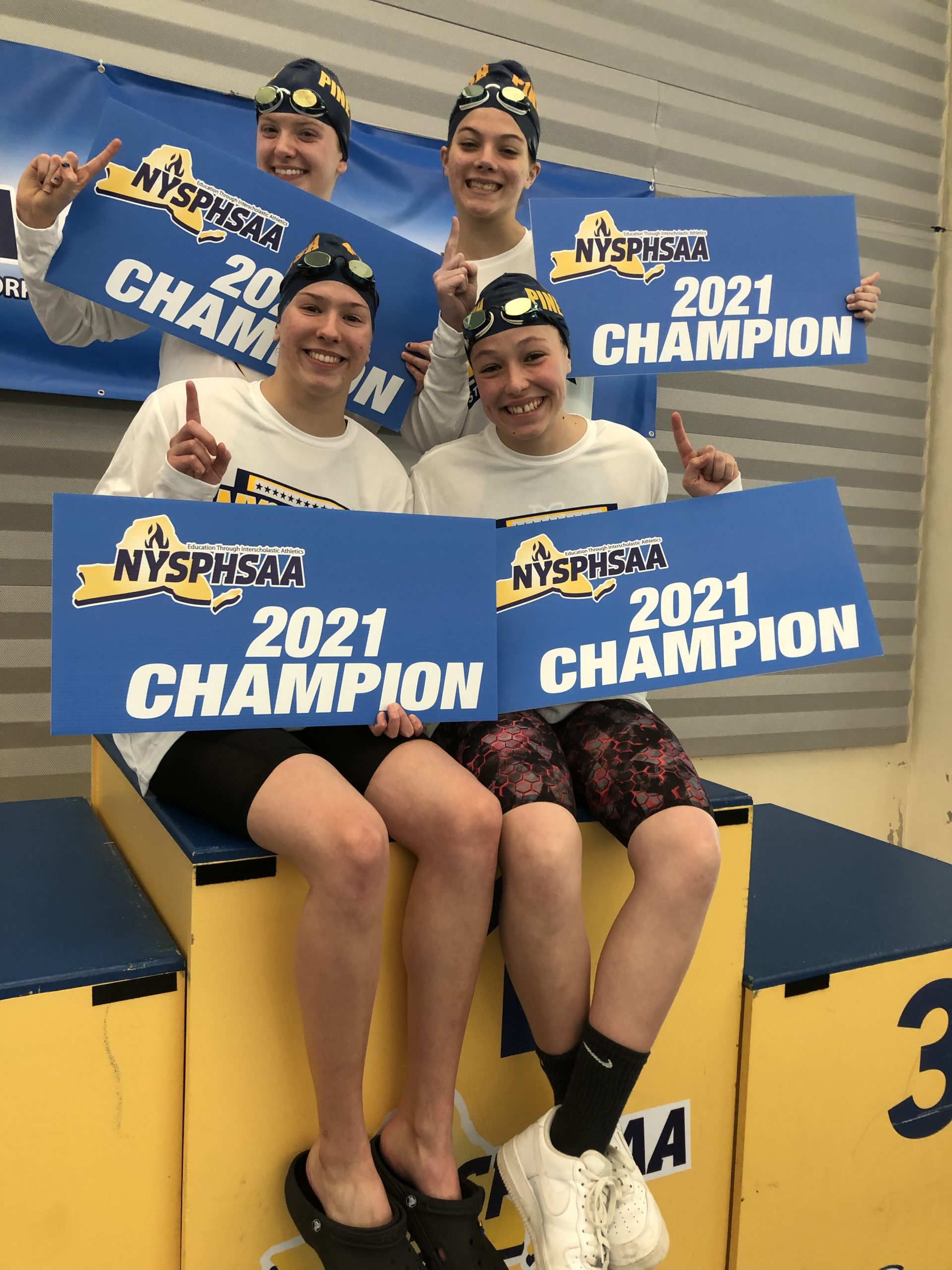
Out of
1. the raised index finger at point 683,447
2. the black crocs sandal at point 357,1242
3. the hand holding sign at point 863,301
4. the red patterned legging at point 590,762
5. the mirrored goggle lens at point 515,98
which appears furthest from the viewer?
the hand holding sign at point 863,301

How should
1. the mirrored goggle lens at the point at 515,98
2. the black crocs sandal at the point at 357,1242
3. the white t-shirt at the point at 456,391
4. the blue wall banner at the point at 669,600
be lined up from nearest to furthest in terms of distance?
1. the black crocs sandal at the point at 357,1242
2. the blue wall banner at the point at 669,600
3. the white t-shirt at the point at 456,391
4. the mirrored goggle lens at the point at 515,98

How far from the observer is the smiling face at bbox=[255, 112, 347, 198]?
187 cm

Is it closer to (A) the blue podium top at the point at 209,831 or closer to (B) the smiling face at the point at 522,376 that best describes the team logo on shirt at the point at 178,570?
(A) the blue podium top at the point at 209,831

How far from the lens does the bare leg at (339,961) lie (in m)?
1.18

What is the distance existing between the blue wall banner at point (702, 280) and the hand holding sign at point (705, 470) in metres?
0.36

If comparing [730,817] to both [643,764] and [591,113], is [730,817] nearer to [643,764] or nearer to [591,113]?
[643,764]

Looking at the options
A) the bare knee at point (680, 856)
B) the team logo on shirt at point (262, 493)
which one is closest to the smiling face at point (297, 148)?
the team logo on shirt at point (262, 493)

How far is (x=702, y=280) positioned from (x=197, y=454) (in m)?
1.17

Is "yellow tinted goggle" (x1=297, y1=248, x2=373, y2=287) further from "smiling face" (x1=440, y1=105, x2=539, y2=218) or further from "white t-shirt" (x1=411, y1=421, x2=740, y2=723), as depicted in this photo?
"smiling face" (x1=440, y1=105, x2=539, y2=218)

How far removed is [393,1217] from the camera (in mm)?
1193

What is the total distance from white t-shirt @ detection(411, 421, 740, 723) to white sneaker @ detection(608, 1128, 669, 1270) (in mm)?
699

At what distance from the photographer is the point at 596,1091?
124 cm

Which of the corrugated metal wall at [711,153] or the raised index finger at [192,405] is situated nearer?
the raised index finger at [192,405]

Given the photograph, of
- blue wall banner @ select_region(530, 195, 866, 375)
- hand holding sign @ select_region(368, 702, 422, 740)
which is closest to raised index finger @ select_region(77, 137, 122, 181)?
blue wall banner @ select_region(530, 195, 866, 375)
